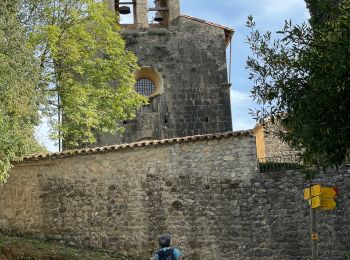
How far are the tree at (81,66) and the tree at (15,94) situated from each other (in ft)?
7.85

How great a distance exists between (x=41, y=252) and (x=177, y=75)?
1287cm

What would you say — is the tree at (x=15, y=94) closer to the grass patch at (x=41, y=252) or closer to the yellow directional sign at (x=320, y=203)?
the grass patch at (x=41, y=252)

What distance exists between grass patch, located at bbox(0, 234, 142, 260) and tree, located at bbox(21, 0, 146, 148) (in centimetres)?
527

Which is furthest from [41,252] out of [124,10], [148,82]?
[124,10]

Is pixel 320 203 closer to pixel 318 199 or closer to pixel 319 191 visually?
pixel 318 199

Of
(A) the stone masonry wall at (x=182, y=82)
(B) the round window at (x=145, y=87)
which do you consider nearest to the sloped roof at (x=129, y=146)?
(A) the stone masonry wall at (x=182, y=82)

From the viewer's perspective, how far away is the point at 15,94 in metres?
14.6

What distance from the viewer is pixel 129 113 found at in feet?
71.8

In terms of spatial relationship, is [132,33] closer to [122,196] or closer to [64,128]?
[64,128]

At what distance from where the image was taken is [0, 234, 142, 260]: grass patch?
44.2ft

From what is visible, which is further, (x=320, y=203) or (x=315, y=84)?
(x=320, y=203)

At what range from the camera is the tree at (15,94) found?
14188 millimetres

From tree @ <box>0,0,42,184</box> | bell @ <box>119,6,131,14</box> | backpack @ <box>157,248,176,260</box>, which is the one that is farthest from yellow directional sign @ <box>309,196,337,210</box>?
bell @ <box>119,6,131,14</box>

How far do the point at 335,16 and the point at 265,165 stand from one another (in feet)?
26.8
